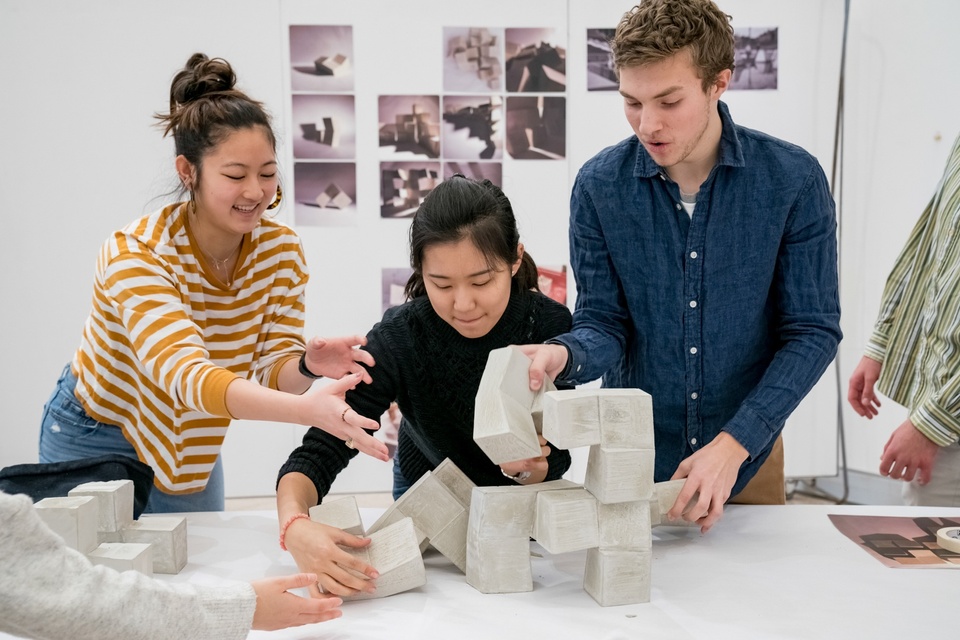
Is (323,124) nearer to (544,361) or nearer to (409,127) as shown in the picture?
(409,127)

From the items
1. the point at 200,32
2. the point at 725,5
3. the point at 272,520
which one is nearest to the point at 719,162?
the point at 272,520

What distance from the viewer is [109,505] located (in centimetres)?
154

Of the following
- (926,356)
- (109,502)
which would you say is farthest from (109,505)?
(926,356)

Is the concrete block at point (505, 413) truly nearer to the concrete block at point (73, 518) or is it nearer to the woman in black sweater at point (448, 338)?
the woman in black sweater at point (448, 338)

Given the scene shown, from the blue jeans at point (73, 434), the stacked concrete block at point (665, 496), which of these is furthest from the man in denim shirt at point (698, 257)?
the blue jeans at point (73, 434)

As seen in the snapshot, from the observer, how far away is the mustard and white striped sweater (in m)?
1.67

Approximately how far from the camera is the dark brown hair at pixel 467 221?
1656 mm

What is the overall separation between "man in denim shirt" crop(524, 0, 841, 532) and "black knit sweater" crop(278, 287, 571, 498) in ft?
0.64

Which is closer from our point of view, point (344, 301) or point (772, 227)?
point (772, 227)

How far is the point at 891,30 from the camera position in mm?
3586

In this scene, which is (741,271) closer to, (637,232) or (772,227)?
(772,227)

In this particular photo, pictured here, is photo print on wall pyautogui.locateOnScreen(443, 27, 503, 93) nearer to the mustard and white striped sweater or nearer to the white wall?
the white wall

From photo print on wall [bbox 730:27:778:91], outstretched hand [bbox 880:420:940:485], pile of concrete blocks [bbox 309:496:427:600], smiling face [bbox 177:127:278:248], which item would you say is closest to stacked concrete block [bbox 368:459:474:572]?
pile of concrete blocks [bbox 309:496:427:600]

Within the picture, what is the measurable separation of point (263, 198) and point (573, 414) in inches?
36.1
